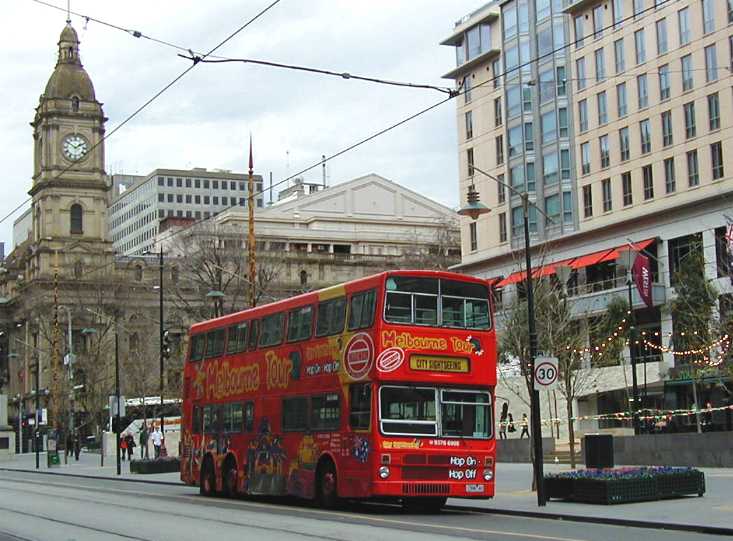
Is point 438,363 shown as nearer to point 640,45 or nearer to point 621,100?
point 640,45

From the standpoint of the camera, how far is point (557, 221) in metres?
66.8

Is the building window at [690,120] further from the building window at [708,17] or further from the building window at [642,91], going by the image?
the building window at [708,17]

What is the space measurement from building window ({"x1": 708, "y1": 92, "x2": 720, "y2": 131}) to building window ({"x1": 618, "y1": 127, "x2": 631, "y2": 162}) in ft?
20.7

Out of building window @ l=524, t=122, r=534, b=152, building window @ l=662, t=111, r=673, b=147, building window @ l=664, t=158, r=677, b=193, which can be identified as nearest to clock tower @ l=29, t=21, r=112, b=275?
building window @ l=524, t=122, r=534, b=152

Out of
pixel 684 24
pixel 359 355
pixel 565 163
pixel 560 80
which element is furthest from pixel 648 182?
pixel 359 355

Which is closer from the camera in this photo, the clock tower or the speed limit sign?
the speed limit sign

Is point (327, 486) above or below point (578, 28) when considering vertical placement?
below

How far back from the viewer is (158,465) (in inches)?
1935

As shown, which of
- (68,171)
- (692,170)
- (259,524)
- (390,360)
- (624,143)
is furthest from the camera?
(68,171)

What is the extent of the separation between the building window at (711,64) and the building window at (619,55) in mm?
6481

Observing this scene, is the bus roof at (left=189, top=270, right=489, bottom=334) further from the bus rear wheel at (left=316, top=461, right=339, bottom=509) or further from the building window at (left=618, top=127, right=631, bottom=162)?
the building window at (left=618, top=127, right=631, bottom=162)

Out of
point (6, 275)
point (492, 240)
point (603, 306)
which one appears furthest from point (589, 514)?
point (6, 275)

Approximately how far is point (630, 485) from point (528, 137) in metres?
46.9

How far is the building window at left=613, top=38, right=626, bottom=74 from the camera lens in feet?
203
